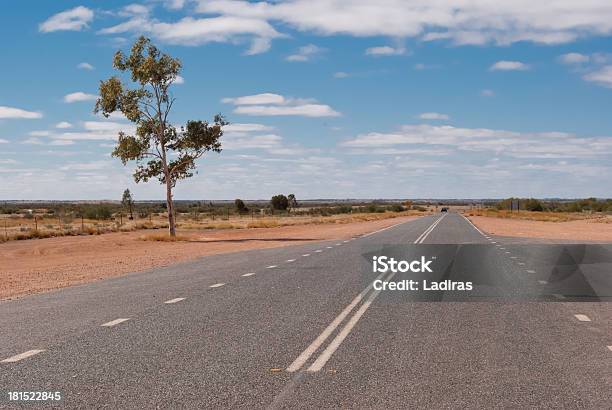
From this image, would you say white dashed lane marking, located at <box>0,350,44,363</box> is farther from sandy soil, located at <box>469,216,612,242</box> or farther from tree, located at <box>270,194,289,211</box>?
tree, located at <box>270,194,289,211</box>

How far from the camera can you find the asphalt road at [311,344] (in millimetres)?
6559

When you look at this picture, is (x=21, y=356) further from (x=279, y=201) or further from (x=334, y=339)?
(x=279, y=201)

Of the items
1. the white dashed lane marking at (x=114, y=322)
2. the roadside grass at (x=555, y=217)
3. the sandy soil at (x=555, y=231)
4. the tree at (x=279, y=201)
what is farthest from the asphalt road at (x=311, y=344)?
the tree at (x=279, y=201)

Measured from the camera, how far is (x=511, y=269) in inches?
768

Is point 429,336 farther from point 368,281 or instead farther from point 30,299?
point 30,299

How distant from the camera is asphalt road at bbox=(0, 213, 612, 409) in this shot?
656cm

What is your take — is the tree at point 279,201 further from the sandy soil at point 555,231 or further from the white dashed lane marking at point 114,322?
the white dashed lane marking at point 114,322

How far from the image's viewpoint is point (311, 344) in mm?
8852

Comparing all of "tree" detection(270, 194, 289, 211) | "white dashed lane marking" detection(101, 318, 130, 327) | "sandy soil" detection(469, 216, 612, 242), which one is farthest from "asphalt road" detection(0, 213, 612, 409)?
"tree" detection(270, 194, 289, 211)

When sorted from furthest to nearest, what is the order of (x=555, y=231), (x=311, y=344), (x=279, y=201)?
(x=279, y=201)
(x=555, y=231)
(x=311, y=344)

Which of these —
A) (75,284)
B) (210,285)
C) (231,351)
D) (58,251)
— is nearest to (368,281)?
(210,285)

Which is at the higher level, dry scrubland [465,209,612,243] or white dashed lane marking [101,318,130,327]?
white dashed lane marking [101,318,130,327]

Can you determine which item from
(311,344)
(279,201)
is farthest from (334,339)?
(279,201)

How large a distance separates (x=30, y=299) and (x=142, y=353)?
6.59 meters
